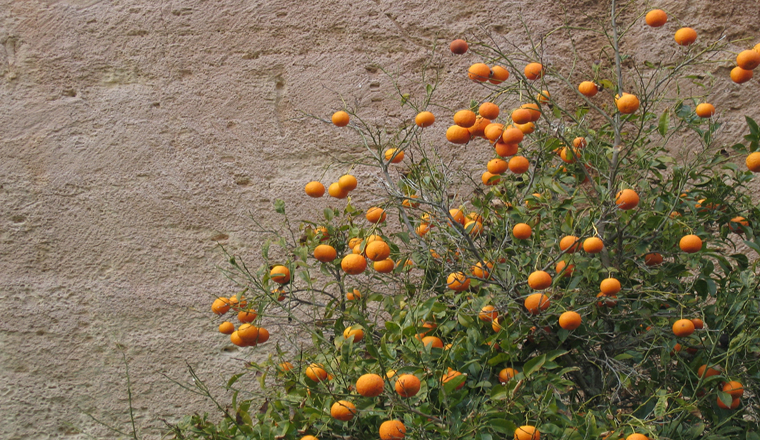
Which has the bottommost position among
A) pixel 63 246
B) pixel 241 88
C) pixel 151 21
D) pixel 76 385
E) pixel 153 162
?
pixel 76 385

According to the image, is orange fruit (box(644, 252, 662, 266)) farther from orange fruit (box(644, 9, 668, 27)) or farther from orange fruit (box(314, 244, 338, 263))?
orange fruit (box(314, 244, 338, 263))

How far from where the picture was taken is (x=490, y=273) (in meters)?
1.23

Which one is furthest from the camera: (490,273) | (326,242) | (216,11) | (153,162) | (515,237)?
(216,11)

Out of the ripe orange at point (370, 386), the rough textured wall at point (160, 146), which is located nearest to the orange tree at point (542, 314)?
the ripe orange at point (370, 386)

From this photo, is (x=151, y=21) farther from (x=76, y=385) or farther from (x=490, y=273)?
(x=490, y=273)

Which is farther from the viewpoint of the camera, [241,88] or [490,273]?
[241,88]

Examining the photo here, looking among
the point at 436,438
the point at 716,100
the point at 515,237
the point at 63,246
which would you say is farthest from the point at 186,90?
the point at 716,100

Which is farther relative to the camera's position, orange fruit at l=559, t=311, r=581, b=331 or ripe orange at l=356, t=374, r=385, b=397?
orange fruit at l=559, t=311, r=581, b=331

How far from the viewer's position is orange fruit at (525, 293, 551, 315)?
46.2 inches

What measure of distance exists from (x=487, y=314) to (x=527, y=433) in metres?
0.26

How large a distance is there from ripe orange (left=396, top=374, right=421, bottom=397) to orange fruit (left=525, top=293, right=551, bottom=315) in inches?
10.7

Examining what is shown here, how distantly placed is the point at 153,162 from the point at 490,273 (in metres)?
1.42

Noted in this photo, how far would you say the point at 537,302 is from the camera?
118cm

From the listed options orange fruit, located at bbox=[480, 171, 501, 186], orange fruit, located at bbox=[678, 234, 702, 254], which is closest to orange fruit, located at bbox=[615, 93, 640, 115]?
orange fruit, located at bbox=[678, 234, 702, 254]
